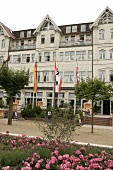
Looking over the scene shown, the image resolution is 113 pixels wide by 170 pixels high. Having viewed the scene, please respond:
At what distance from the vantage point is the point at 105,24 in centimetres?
3347

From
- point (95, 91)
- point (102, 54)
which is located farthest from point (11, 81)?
point (102, 54)

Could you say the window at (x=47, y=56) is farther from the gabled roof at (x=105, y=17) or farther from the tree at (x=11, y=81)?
the tree at (x=11, y=81)

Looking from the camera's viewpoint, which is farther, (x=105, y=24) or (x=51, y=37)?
(x=51, y=37)

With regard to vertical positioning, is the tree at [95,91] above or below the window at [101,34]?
below

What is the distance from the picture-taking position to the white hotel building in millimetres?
32750

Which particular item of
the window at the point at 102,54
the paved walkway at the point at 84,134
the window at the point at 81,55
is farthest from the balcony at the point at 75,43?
the paved walkway at the point at 84,134

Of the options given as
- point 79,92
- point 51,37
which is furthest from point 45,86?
point 79,92

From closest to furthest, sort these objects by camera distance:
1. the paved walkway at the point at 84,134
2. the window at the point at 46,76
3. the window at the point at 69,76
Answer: the paved walkway at the point at 84,134, the window at the point at 69,76, the window at the point at 46,76

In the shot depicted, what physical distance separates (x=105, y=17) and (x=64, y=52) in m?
8.97

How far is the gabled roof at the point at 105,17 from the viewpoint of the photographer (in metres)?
33.4

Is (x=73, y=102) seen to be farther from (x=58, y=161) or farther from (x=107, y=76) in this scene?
(x=58, y=161)

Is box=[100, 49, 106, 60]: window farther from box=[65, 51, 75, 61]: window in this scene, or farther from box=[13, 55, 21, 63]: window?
box=[13, 55, 21, 63]: window

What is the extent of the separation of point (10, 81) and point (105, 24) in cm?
2063

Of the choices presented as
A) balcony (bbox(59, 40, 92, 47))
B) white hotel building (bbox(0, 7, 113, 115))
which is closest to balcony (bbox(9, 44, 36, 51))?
white hotel building (bbox(0, 7, 113, 115))
